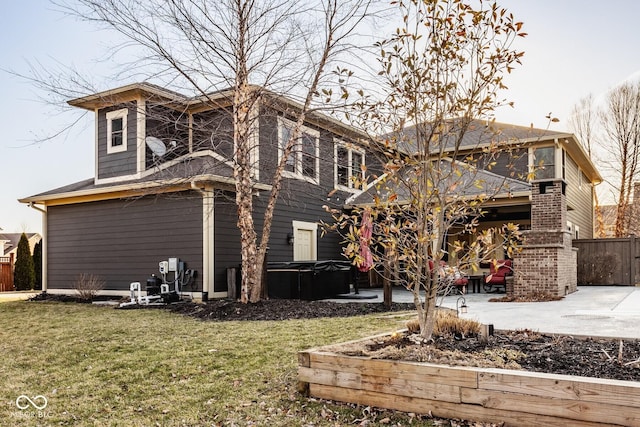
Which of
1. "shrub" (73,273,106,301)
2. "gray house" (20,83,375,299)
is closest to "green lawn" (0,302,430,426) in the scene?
"gray house" (20,83,375,299)

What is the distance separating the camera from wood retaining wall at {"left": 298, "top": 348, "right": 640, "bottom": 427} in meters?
3.07

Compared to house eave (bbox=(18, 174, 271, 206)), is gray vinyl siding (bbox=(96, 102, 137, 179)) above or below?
above

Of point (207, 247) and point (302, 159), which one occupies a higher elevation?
point (302, 159)

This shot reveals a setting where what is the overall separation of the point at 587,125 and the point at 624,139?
7.45ft

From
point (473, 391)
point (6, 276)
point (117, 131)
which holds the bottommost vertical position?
point (6, 276)

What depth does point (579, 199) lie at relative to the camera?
21.4 meters

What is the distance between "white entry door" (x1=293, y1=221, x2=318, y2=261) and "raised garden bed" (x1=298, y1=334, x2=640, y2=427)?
11.1 m

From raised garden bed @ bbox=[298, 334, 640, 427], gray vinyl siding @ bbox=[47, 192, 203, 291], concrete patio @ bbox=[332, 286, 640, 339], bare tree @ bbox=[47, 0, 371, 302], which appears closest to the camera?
raised garden bed @ bbox=[298, 334, 640, 427]

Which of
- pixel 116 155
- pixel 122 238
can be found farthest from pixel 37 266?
pixel 116 155

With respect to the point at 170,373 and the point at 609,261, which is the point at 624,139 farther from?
the point at 170,373

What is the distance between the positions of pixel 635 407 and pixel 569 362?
916mm

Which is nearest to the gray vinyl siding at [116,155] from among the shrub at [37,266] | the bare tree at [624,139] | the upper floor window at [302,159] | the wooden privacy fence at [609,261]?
the upper floor window at [302,159]

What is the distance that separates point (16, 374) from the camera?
541 cm

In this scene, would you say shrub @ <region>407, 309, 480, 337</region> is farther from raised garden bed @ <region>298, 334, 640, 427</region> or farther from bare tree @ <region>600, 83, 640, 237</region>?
bare tree @ <region>600, 83, 640, 237</region>
